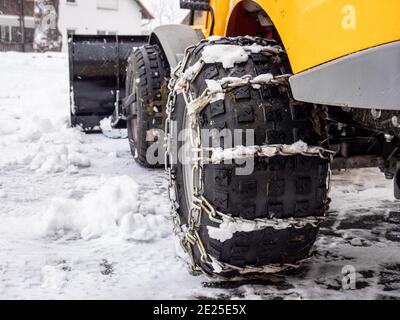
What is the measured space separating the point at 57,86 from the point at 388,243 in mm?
9432

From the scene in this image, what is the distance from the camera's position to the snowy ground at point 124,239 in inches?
91.0

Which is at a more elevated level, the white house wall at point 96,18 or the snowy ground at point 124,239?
the white house wall at point 96,18

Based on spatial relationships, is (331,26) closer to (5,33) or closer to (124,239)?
(124,239)

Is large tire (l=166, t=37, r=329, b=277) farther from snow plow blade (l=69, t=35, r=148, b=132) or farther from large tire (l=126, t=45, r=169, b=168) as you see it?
snow plow blade (l=69, t=35, r=148, b=132)

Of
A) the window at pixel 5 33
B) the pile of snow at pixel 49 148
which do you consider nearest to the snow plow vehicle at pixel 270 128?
the pile of snow at pixel 49 148

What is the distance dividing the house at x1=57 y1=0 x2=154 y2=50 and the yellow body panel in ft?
117

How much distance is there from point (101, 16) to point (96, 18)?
16.4 inches

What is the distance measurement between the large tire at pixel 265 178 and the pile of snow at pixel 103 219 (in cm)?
93

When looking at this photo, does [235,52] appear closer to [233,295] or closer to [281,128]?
[281,128]

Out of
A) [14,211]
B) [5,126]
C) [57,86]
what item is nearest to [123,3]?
[57,86]

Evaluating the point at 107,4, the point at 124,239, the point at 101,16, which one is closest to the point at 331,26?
the point at 124,239

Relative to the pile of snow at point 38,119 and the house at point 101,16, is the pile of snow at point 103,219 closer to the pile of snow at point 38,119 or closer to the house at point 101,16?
the pile of snow at point 38,119

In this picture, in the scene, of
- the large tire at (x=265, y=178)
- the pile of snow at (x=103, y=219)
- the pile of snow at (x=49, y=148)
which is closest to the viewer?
the large tire at (x=265, y=178)

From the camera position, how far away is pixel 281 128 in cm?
202
